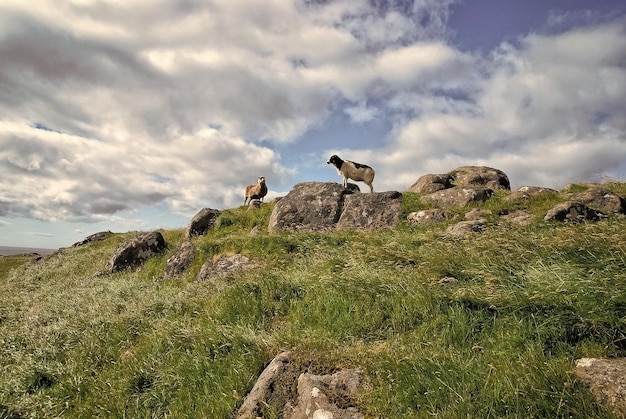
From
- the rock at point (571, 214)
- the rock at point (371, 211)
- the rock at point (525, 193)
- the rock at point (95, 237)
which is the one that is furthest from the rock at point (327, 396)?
the rock at point (95, 237)

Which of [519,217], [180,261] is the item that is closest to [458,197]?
[519,217]

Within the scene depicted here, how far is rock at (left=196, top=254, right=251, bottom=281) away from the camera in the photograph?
52.6 feet

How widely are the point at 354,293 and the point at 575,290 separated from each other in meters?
4.23

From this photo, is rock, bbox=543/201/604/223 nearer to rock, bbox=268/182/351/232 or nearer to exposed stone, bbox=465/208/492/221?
exposed stone, bbox=465/208/492/221

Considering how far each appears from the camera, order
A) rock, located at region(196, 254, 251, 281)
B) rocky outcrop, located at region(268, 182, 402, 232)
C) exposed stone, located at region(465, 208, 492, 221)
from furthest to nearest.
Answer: rocky outcrop, located at region(268, 182, 402, 232), exposed stone, located at region(465, 208, 492, 221), rock, located at region(196, 254, 251, 281)

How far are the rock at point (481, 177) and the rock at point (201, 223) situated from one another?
1940 centimetres

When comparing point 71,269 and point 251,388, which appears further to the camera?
point 71,269

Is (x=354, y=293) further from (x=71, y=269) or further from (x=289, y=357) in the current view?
(x=71, y=269)

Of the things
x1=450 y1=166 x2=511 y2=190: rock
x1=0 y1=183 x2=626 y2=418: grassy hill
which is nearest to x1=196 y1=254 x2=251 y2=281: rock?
x1=0 y1=183 x2=626 y2=418: grassy hill

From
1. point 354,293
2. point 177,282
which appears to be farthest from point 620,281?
point 177,282

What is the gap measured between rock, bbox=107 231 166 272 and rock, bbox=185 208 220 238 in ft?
10.6

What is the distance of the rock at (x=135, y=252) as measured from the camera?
23531 millimetres

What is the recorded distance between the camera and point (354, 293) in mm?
8906

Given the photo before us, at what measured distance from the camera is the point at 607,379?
4.30 m
